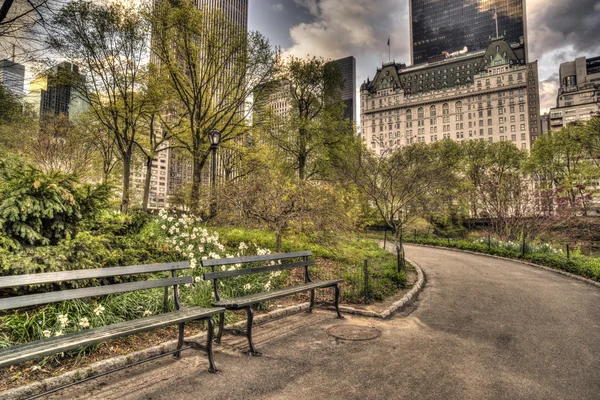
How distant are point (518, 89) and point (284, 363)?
361ft

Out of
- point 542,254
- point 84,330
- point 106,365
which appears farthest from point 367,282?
point 542,254

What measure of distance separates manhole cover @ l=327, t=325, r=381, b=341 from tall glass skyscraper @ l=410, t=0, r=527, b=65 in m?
155

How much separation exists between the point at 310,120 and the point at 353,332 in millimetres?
19437

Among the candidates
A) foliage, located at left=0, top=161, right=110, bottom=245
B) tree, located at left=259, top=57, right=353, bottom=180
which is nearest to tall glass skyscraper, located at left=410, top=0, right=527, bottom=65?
tree, located at left=259, top=57, right=353, bottom=180

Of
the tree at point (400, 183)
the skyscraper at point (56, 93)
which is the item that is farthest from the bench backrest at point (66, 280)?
the skyscraper at point (56, 93)

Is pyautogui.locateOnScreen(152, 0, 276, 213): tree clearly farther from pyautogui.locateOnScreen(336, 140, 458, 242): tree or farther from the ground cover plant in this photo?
the ground cover plant

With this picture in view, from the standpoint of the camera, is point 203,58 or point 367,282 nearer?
point 367,282

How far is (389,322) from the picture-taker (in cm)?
576

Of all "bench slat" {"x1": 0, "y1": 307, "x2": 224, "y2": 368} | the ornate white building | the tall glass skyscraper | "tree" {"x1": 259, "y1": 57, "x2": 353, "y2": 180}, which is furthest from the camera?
the tall glass skyscraper

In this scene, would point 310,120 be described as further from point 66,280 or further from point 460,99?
point 460,99

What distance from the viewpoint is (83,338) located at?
2.87 meters

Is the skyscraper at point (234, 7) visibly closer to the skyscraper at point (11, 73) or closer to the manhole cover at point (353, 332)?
the skyscraper at point (11, 73)

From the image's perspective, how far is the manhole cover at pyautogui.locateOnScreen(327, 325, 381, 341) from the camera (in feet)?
16.0

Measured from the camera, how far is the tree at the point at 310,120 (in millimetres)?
22558
